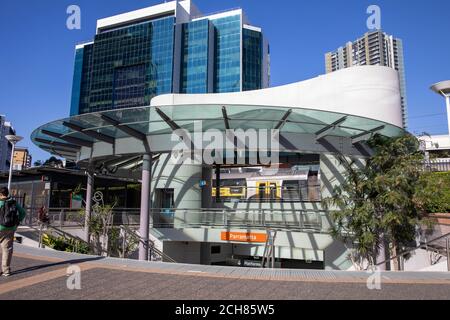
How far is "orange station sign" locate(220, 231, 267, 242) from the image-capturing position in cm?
1507

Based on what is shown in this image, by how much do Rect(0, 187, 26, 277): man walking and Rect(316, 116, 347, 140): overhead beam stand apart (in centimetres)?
820

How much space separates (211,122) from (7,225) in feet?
19.5

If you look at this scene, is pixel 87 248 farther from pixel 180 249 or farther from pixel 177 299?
pixel 177 299

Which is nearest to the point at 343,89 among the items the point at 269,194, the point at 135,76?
the point at 269,194

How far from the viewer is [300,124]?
10766 mm

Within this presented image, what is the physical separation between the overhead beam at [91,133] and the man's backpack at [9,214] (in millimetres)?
4679

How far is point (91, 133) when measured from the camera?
39.2ft

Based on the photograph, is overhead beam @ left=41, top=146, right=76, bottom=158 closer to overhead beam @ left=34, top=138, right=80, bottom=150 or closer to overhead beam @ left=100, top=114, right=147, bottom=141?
overhead beam @ left=34, top=138, right=80, bottom=150

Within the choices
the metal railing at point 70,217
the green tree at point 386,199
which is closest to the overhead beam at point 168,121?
the green tree at point 386,199

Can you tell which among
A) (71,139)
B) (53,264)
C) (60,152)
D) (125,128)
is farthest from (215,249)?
(53,264)

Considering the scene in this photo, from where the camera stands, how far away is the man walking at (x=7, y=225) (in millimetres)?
6816

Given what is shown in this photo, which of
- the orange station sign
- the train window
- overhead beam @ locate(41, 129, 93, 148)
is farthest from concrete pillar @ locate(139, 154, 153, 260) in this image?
the train window

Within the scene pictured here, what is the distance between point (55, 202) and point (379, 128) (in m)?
26.1

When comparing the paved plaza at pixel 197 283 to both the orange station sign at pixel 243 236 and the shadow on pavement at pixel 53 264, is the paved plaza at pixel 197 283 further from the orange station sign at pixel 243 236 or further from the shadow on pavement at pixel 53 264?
the orange station sign at pixel 243 236
